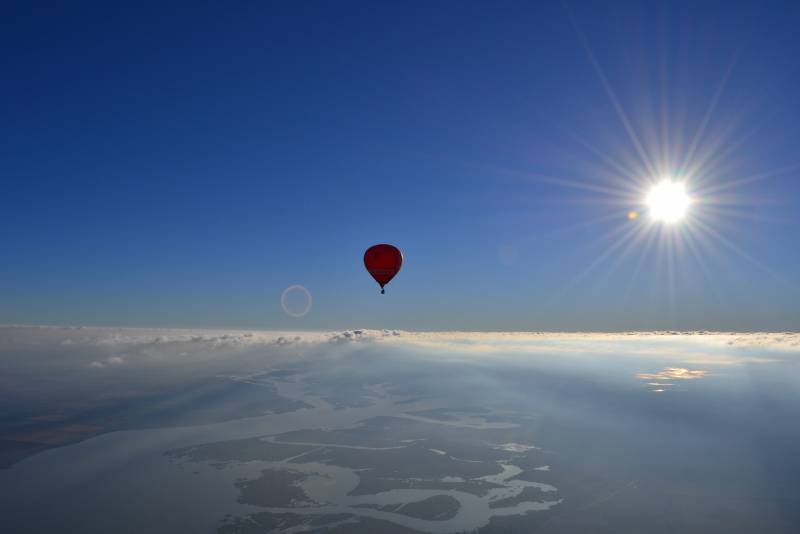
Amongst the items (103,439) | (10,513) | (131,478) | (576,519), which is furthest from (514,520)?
(103,439)

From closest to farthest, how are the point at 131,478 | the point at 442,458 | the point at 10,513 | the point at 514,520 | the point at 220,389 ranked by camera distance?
the point at 514,520, the point at 10,513, the point at 131,478, the point at 442,458, the point at 220,389

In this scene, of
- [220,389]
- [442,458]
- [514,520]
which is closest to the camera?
[514,520]

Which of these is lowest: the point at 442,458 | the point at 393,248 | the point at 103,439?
the point at 103,439

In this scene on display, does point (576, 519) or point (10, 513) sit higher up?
point (576, 519)

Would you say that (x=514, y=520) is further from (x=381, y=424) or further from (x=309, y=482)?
(x=381, y=424)

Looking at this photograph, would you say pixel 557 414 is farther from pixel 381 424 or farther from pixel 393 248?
pixel 393 248

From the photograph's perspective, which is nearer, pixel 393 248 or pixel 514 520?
pixel 514 520
